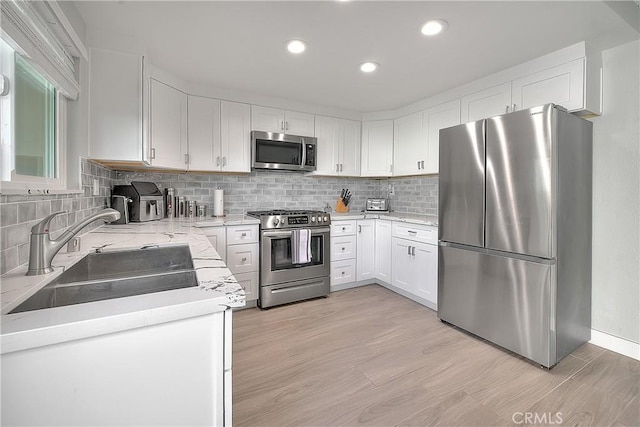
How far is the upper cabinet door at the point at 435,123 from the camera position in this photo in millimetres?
3029

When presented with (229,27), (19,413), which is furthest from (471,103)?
(19,413)

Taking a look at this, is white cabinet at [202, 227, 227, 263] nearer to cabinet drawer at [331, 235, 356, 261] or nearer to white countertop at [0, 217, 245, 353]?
cabinet drawer at [331, 235, 356, 261]

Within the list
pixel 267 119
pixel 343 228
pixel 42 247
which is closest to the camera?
pixel 42 247

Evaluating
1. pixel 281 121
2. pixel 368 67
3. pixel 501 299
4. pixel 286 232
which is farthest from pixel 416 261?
pixel 281 121

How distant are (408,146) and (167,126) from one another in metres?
2.66

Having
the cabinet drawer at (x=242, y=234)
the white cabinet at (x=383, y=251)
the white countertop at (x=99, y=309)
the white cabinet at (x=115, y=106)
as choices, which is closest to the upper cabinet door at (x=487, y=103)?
the white cabinet at (x=383, y=251)

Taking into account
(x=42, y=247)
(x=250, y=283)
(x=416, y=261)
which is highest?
(x=42, y=247)

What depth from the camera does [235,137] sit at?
3209mm

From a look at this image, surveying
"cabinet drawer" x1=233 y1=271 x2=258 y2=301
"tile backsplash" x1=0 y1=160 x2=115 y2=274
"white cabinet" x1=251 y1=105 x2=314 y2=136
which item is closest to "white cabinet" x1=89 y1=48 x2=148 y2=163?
"tile backsplash" x1=0 y1=160 x2=115 y2=274

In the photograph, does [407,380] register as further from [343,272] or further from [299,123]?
[299,123]

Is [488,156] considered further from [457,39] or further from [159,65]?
[159,65]

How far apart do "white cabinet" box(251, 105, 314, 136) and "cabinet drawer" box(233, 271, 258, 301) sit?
5.30 ft

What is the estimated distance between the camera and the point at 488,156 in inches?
89.0

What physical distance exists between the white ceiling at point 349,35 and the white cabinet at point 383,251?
161 cm
